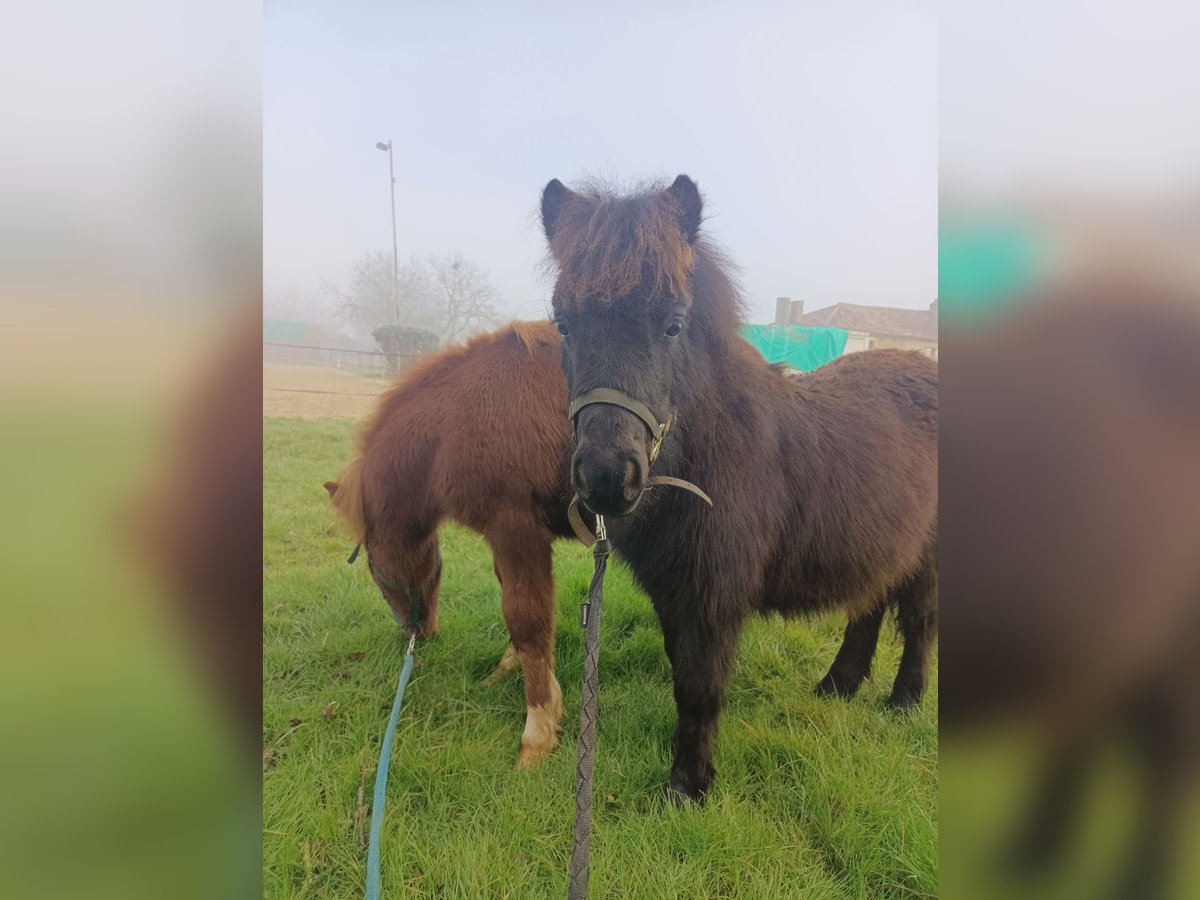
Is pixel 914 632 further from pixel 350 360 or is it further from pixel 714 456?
pixel 350 360

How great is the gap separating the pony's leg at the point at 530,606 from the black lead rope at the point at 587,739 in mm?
974

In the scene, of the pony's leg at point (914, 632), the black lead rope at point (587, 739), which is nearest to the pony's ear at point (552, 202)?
the black lead rope at point (587, 739)

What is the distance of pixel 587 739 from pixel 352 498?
1.97 metres

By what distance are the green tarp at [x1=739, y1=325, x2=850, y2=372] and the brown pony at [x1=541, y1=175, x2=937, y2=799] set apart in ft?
1.47

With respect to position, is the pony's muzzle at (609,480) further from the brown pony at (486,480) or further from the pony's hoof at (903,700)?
the pony's hoof at (903,700)

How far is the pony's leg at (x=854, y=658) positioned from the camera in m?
2.88

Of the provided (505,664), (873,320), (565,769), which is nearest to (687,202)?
(873,320)
